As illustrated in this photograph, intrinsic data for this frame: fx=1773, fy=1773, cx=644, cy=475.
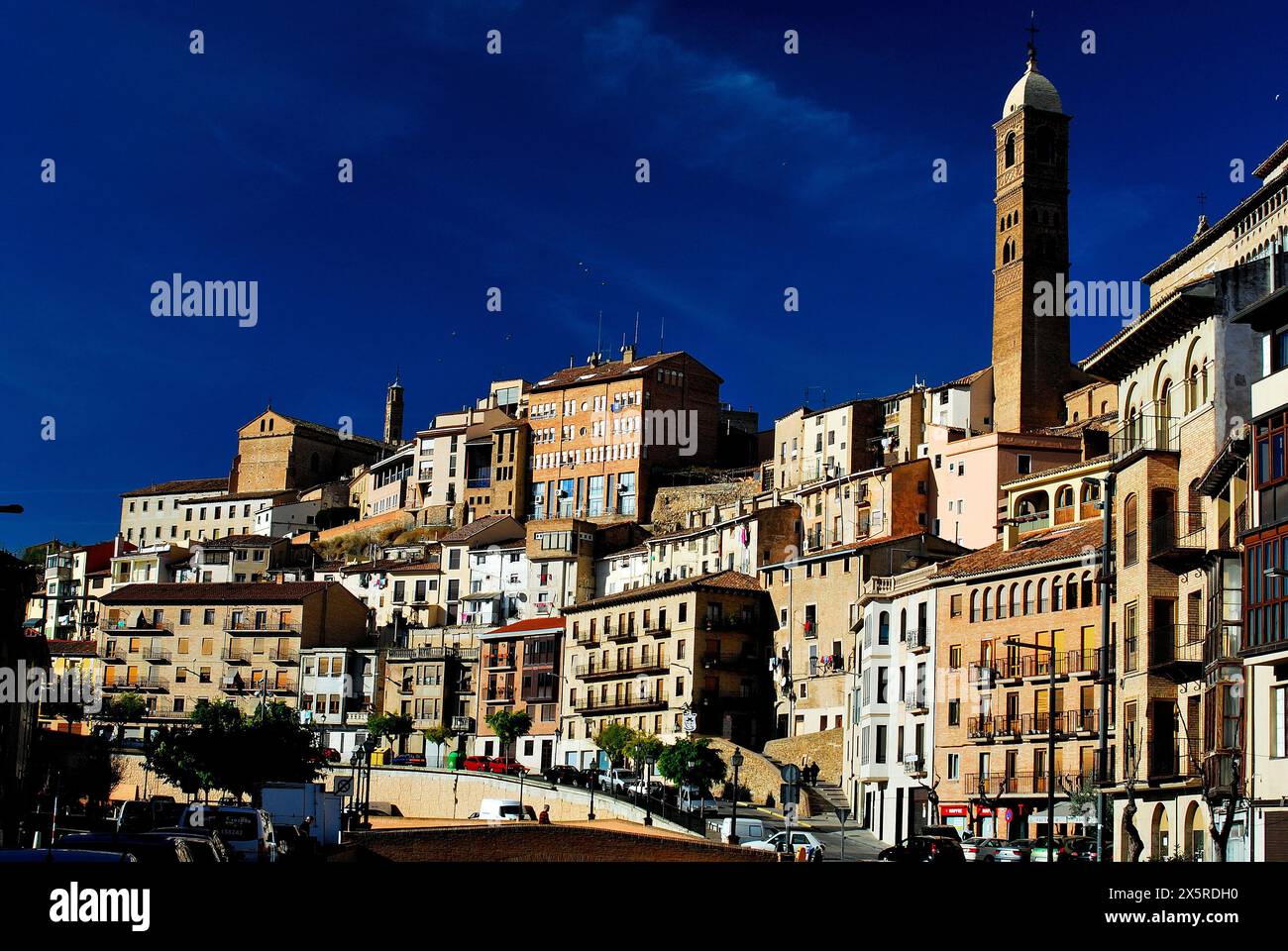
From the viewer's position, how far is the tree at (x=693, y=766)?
9562 cm

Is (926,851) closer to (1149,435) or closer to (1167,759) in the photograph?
(1167,759)

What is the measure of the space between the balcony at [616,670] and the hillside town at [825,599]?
512 mm

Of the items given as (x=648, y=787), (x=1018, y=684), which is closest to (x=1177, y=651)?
(x=1018, y=684)

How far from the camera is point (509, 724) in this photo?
127062 millimetres

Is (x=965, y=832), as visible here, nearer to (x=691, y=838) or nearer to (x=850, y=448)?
(x=691, y=838)

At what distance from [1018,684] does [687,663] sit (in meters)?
37.0

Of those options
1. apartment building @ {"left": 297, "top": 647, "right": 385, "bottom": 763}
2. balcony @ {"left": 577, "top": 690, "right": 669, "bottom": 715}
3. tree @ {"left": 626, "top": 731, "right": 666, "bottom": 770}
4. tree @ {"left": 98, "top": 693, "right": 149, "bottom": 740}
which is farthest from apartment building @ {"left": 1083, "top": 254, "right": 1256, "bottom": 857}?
tree @ {"left": 98, "top": 693, "right": 149, "bottom": 740}

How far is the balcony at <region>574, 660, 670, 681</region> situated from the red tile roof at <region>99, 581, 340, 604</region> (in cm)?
3240

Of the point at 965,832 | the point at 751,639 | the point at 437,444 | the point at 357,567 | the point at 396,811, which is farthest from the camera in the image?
the point at 437,444

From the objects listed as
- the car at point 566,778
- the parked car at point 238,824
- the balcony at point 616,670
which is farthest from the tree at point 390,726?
the parked car at point 238,824

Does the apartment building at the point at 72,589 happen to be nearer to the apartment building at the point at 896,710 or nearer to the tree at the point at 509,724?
the tree at the point at 509,724

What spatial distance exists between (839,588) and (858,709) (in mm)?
14914
